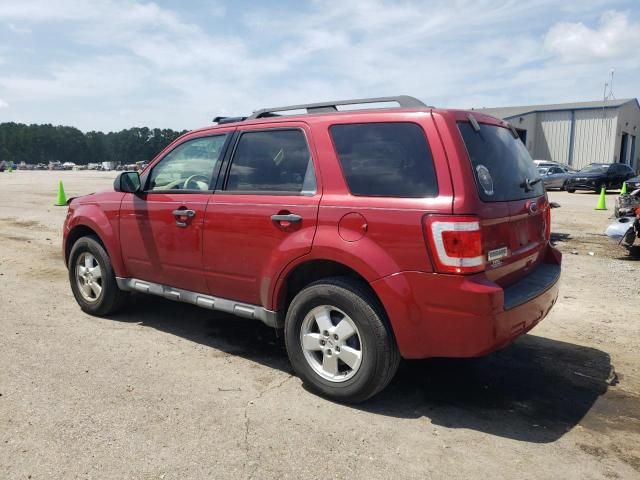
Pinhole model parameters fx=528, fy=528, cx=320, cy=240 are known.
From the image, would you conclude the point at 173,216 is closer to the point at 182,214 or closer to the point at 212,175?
the point at 182,214

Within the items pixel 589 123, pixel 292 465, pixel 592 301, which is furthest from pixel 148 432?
pixel 589 123

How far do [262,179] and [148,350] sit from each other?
1834 millimetres

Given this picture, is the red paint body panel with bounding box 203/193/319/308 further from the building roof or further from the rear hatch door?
the building roof

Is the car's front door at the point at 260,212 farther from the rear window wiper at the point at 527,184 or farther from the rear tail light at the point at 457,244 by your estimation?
the rear window wiper at the point at 527,184

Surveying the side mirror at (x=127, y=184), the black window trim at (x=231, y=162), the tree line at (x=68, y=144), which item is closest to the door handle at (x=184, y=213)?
the black window trim at (x=231, y=162)

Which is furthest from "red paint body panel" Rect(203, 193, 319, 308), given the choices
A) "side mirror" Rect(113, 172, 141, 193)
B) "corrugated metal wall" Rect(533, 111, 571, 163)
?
"corrugated metal wall" Rect(533, 111, 571, 163)

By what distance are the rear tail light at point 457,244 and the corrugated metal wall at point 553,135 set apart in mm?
46286

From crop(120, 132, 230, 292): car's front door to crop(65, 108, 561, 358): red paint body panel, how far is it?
0.02m

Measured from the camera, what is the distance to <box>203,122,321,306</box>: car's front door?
12.2 ft

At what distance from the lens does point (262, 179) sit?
406 centimetres

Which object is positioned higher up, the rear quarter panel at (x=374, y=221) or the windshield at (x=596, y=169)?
the rear quarter panel at (x=374, y=221)

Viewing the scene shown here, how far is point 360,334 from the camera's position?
134 inches

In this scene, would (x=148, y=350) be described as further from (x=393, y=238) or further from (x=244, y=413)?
(x=393, y=238)

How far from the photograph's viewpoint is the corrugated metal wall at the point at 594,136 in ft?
142
